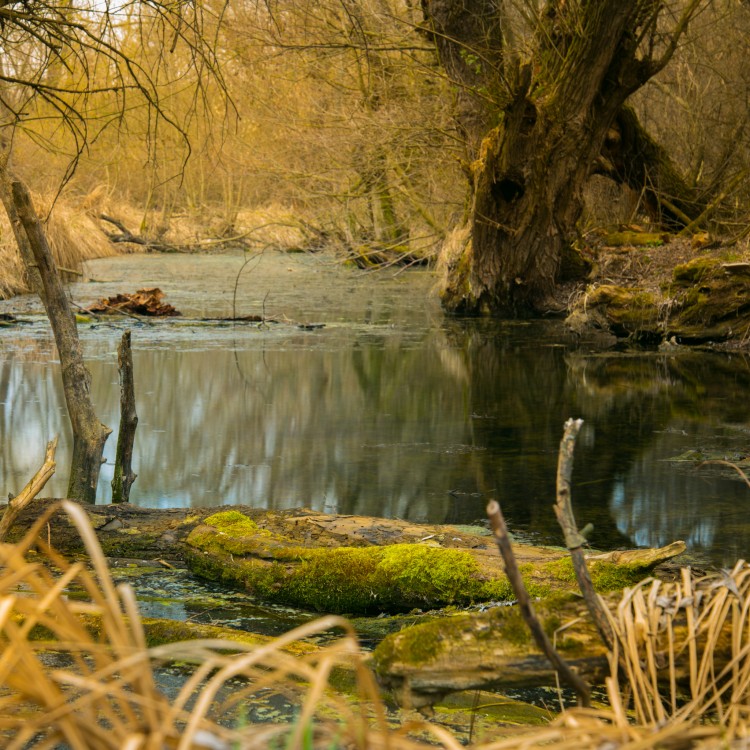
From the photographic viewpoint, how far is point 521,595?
4.75 feet

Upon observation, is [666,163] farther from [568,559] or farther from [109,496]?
[568,559]

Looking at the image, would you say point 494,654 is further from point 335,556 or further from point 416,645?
point 335,556

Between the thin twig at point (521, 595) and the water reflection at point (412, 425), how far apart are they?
4582mm

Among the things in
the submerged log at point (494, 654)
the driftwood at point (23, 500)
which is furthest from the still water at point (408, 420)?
the submerged log at point (494, 654)

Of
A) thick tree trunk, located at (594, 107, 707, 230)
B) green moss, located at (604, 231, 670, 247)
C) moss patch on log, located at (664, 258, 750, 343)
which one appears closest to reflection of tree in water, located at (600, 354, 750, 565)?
moss patch on log, located at (664, 258, 750, 343)

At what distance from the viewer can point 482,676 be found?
2.08 m

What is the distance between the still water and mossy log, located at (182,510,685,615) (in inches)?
73.0

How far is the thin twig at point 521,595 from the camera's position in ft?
4.44

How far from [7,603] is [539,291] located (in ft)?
55.1

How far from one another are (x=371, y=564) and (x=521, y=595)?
3.10m

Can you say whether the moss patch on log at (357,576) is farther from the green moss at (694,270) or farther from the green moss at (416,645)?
the green moss at (694,270)

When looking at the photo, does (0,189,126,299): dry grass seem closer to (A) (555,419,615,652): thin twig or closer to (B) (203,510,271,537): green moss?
(B) (203,510,271,537): green moss

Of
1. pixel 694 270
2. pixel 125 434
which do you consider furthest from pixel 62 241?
pixel 125 434

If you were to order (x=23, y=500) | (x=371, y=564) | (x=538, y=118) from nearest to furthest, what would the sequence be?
Result: (x=23, y=500)
(x=371, y=564)
(x=538, y=118)
